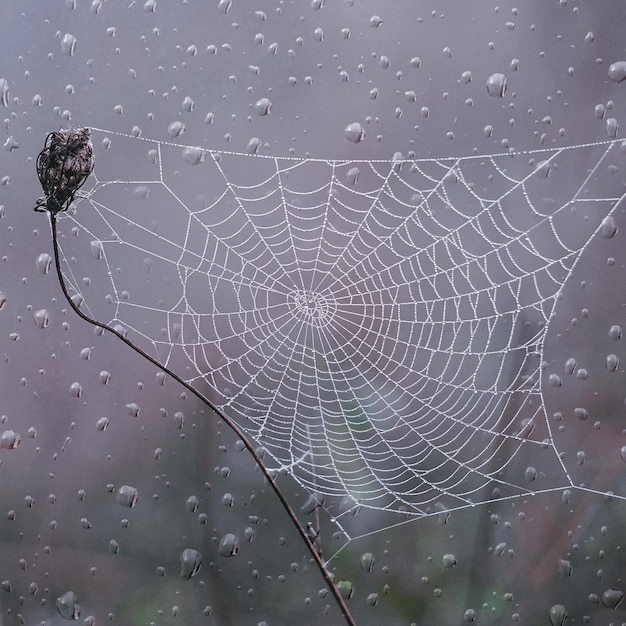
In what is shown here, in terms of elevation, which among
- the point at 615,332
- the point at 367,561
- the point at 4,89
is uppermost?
the point at 4,89

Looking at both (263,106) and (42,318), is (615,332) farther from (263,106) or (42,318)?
(42,318)

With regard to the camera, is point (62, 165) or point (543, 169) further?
point (543, 169)

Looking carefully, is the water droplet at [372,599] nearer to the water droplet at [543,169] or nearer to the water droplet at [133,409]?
the water droplet at [133,409]

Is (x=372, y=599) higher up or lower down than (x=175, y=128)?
lower down

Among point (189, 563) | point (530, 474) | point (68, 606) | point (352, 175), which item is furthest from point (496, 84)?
point (68, 606)

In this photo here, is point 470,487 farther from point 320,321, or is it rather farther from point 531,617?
point 320,321

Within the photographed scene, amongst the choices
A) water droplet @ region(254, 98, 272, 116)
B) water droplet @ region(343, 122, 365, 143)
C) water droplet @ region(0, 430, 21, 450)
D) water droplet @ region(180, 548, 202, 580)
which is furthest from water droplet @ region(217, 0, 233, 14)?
water droplet @ region(180, 548, 202, 580)

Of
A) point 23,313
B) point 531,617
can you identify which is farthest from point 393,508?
point 23,313
